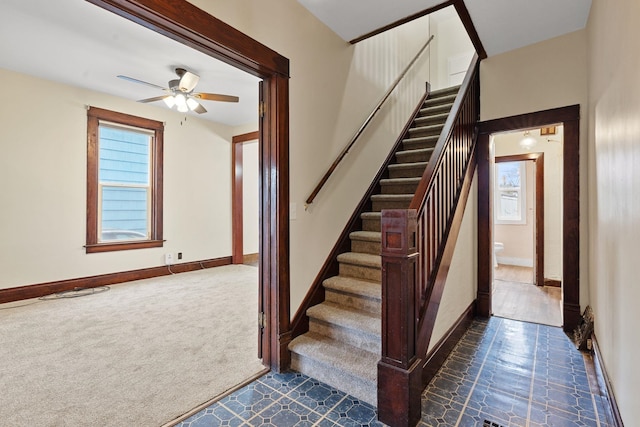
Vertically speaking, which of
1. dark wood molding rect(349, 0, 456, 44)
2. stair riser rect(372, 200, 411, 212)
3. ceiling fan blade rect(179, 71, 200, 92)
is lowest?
stair riser rect(372, 200, 411, 212)

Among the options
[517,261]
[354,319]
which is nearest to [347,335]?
[354,319]

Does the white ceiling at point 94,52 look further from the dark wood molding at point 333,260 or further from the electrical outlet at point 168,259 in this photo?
the electrical outlet at point 168,259

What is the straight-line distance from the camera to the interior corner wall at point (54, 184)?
3680mm

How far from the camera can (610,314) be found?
1.80m

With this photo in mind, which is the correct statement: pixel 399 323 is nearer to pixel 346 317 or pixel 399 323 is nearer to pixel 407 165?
pixel 346 317

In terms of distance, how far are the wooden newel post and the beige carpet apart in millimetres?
1012

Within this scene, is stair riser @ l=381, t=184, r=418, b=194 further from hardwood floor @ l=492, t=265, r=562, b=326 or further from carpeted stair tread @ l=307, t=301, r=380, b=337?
hardwood floor @ l=492, t=265, r=562, b=326

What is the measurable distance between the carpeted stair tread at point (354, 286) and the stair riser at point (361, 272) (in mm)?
47

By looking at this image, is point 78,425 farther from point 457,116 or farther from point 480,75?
point 480,75

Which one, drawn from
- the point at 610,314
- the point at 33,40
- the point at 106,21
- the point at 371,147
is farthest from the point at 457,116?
the point at 33,40

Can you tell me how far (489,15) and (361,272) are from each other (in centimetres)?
249

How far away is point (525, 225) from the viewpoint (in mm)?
6215

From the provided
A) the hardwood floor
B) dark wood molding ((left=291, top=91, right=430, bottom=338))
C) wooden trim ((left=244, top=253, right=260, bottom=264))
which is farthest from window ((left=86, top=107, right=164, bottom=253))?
the hardwood floor

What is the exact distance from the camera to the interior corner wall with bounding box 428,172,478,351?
2.41 meters
